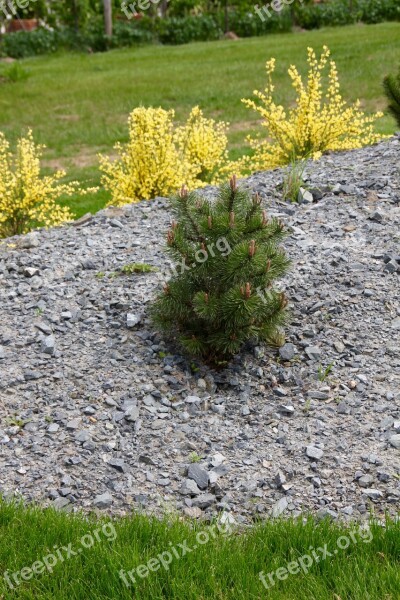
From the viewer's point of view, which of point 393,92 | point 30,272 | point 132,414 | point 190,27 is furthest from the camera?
point 190,27

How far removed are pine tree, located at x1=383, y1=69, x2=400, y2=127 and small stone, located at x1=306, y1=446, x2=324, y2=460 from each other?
3.87 metres

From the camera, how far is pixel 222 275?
433 cm

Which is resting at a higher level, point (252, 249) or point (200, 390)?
point (252, 249)

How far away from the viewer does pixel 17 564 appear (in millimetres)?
3152

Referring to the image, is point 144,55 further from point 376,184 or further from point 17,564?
point 17,564

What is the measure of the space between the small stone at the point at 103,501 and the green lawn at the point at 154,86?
23.5ft

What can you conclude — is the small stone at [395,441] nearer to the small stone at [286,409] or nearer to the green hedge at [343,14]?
the small stone at [286,409]

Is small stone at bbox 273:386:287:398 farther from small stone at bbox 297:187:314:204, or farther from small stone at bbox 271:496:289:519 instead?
small stone at bbox 297:187:314:204

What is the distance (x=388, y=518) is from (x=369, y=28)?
25.6m

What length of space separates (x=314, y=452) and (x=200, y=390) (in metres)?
0.82

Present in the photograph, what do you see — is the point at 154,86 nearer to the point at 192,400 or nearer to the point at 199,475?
the point at 192,400

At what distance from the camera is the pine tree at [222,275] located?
13.7 feet

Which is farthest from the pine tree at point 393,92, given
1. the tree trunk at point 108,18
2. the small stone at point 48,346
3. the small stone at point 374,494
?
the tree trunk at point 108,18

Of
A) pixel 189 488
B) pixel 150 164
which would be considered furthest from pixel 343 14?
pixel 189 488
